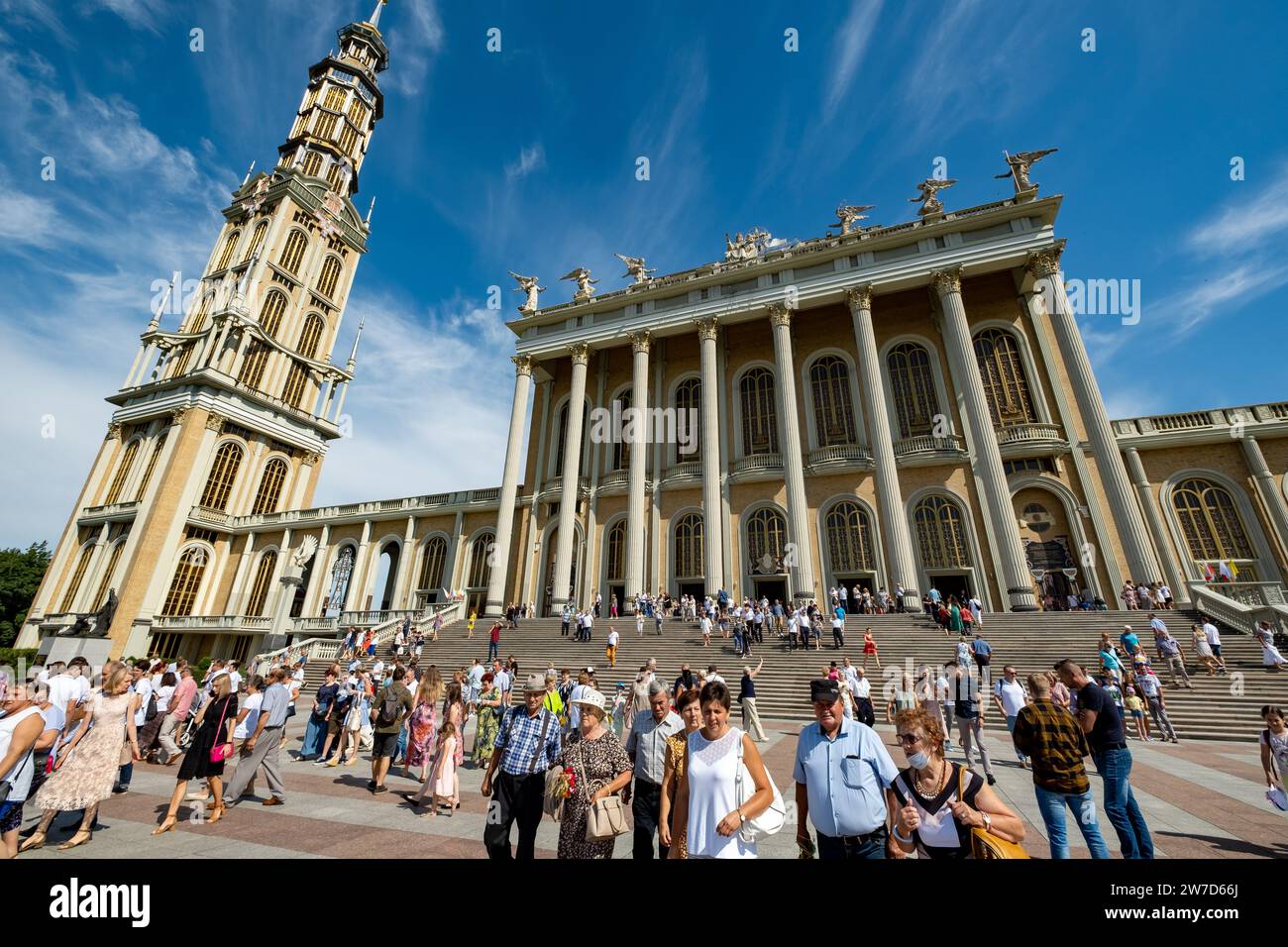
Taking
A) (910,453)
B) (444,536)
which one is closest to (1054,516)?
(910,453)

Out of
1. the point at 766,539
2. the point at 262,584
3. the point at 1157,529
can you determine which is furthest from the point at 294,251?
the point at 1157,529

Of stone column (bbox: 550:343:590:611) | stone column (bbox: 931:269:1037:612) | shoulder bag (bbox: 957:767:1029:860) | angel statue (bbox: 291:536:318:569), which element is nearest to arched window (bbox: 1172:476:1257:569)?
stone column (bbox: 931:269:1037:612)

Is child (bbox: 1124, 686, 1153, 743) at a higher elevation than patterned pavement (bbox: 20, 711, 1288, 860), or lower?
higher

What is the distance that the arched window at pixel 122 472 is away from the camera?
34.9m

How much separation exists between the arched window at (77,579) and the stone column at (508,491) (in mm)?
27255

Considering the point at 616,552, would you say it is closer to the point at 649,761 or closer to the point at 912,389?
the point at 912,389

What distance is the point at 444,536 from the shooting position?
103 ft

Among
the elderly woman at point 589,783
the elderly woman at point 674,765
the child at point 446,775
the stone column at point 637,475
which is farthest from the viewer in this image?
the stone column at point 637,475

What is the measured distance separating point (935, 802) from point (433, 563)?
3218cm

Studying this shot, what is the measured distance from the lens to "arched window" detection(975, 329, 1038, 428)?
21953 mm

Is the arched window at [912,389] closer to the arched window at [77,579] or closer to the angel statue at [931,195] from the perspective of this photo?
the angel statue at [931,195]

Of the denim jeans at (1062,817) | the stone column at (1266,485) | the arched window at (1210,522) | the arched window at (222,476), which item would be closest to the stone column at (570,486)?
the denim jeans at (1062,817)

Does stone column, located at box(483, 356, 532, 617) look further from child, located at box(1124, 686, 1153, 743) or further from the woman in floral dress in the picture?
child, located at box(1124, 686, 1153, 743)

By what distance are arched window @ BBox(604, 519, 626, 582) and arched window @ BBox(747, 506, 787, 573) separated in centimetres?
620
